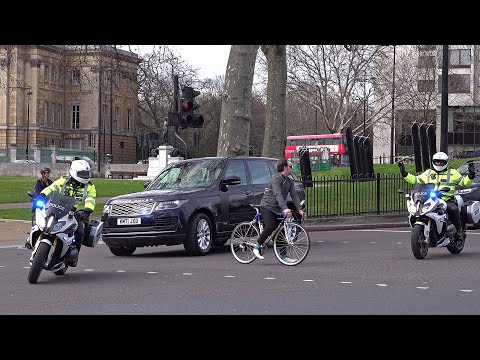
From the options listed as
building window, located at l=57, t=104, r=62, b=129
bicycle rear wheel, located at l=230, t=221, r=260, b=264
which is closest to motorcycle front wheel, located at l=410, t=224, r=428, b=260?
bicycle rear wheel, located at l=230, t=221, r=260, b=264

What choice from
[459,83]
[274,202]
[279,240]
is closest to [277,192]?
[274,202]

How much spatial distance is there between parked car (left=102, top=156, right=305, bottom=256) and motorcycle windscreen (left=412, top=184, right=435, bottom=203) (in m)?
3.30

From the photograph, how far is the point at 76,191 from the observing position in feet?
42.6

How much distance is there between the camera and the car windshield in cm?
1734

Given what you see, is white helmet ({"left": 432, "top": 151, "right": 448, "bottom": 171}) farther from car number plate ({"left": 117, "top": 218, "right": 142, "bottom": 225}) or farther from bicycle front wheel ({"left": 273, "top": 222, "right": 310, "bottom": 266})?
car number plate ({"left": 117, "top": 218, "right": 142, "bottom": 225})

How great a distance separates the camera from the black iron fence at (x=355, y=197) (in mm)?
27562

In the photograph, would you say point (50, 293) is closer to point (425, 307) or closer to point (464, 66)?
point (425, 307)

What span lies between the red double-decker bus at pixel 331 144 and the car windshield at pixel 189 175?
1974 inches

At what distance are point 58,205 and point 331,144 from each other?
59474mm

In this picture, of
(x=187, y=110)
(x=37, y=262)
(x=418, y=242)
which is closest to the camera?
(x=37, y=262)

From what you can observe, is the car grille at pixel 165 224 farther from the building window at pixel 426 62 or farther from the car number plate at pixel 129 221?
the building window at pixel 426 62

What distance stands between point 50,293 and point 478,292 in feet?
16.9

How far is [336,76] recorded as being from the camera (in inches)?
2576

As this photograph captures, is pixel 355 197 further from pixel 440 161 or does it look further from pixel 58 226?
pixel 58 226
